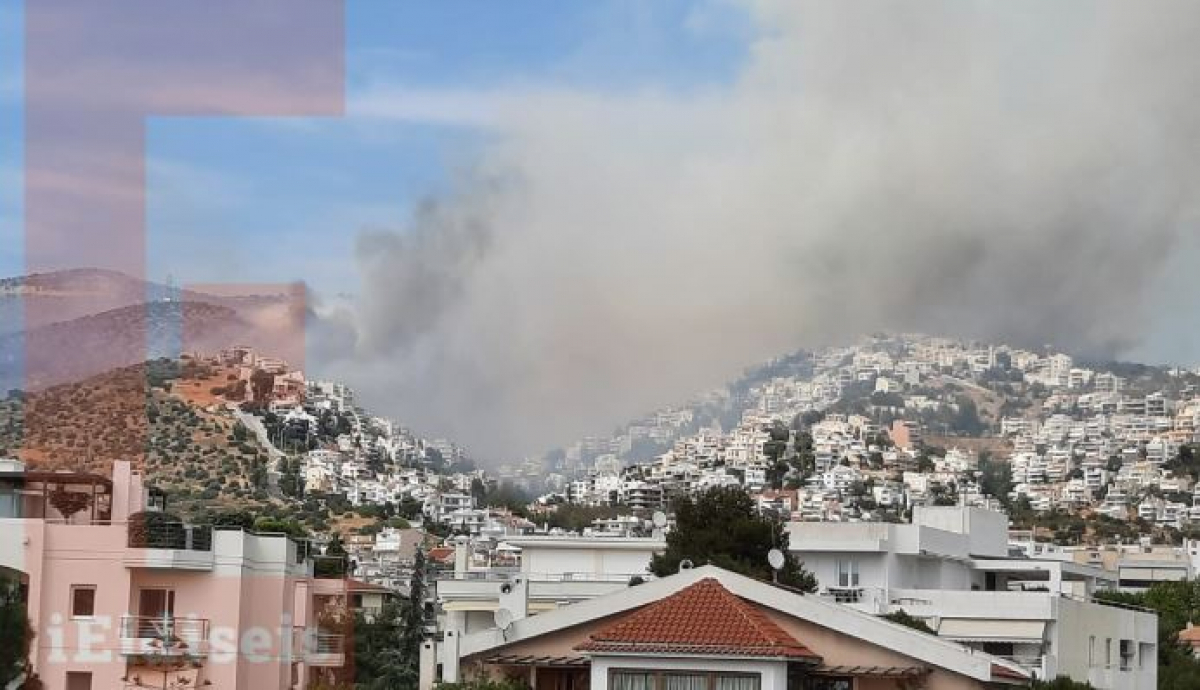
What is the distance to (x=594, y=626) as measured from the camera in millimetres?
22453

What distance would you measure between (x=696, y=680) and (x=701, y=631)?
1.47 feet

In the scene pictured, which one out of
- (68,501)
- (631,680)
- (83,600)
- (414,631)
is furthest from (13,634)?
(414,631)

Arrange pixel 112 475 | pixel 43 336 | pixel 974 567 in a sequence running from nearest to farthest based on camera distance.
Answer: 1. pixel 43 336
2. pixel 112 475
3. pixel 974 567

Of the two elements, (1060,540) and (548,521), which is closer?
(548,521)

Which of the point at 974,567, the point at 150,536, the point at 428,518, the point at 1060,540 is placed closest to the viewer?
the point at 150,536

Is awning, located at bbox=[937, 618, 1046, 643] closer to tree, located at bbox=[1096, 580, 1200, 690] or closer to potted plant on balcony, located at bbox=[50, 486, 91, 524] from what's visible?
tree, located at bbox=[1096, 580, 1200, 690]

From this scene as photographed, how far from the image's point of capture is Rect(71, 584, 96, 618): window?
25766 mm

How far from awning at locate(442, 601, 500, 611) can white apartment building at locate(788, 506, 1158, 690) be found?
543 cm

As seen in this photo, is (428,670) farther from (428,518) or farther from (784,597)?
(428,518)

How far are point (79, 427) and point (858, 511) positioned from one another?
9481 cm

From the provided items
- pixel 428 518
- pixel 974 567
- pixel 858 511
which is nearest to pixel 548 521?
pixel 428 518

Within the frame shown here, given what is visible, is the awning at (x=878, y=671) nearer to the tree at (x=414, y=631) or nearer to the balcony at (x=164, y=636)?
the balcony at (x=164, y=636)

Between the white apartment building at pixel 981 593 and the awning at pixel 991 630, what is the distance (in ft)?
0.06

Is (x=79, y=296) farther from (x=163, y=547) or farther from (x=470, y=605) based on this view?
(x=470, y=605)
